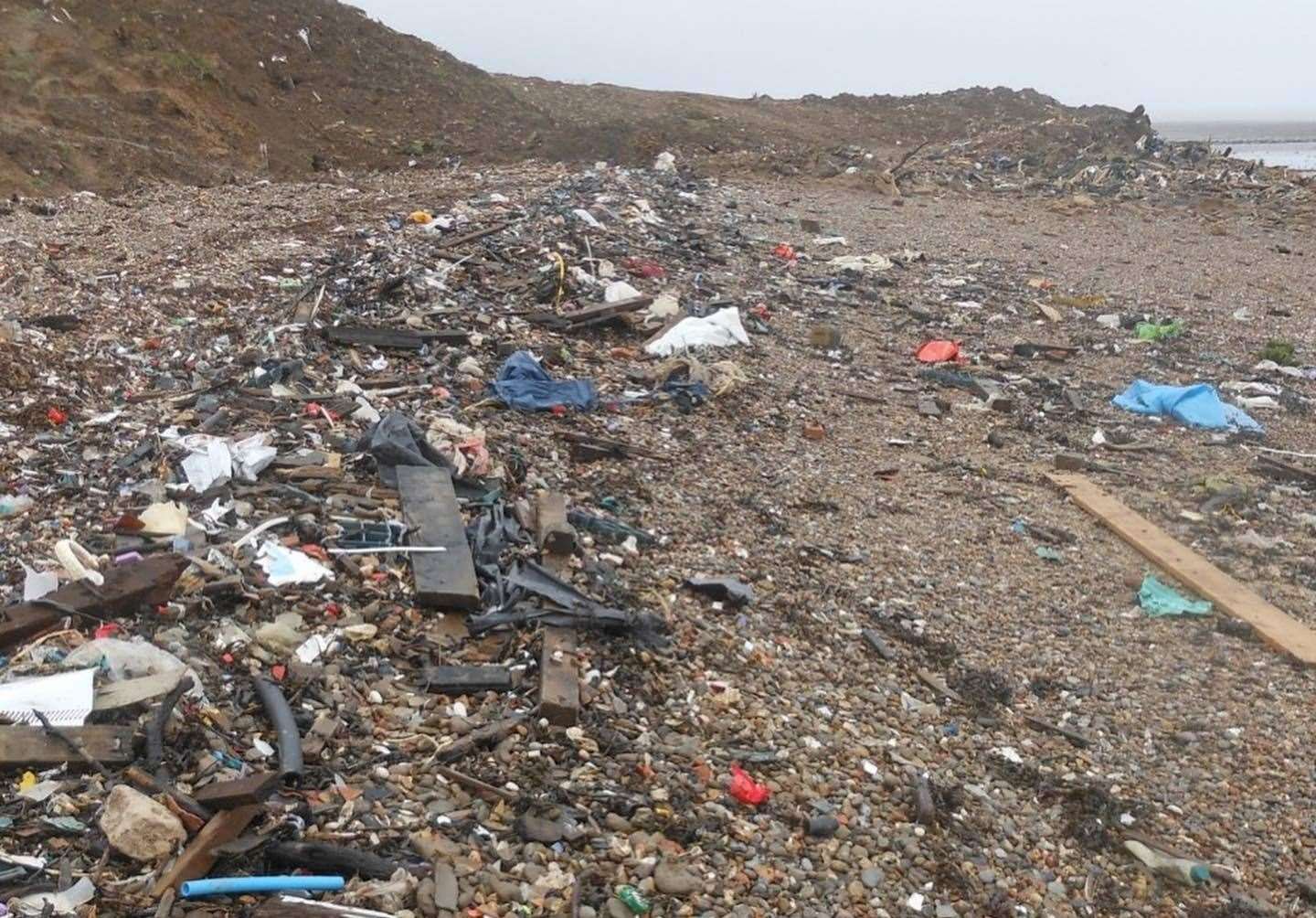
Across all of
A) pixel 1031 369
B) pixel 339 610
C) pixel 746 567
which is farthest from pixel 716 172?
pixel 339 610

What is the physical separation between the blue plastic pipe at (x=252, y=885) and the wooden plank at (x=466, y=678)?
1019 mm

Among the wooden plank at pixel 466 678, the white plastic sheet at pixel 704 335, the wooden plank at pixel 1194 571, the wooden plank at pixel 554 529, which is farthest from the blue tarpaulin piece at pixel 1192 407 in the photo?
the wooden plank at pixel 466 678

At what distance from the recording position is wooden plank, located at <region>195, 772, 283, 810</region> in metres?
2.88

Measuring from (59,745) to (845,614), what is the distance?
3.44m

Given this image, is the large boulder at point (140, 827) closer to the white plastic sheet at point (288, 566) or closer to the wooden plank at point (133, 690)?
the wooden plank at point (133, 690)

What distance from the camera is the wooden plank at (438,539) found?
13.9 feet

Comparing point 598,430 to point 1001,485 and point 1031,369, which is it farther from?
point 1031,369

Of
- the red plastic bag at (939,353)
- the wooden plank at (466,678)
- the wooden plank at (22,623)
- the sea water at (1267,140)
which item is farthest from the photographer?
the sea water at (1267,140)

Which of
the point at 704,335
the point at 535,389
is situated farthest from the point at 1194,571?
the point at 704,335

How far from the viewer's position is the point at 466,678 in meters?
3.79

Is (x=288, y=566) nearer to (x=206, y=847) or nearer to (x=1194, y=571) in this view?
(x=206, y=847)

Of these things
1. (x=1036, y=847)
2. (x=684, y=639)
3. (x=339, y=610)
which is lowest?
(x=1036, y=847)

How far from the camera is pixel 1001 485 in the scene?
7.03 meters

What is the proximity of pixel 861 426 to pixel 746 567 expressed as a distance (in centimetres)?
305
